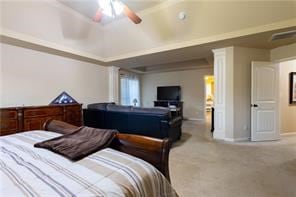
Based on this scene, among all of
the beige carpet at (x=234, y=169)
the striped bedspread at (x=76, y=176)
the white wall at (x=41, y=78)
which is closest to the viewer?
the striped bedspread at (x=76, y=176)

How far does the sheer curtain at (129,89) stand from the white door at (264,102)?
18.0ft

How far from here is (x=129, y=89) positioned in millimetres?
8836

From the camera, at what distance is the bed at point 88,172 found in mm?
850

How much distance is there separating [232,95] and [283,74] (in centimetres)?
185

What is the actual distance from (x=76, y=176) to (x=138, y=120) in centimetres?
317

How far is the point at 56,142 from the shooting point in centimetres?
148

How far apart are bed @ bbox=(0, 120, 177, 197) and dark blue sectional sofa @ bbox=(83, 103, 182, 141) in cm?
231

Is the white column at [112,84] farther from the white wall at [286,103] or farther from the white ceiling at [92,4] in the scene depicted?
the white wall at [286,103]

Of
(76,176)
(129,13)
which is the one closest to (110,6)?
(129,13)

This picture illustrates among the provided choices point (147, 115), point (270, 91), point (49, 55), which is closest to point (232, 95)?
point (270, 91)

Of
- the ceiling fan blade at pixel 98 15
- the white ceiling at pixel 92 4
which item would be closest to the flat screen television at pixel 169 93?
the white ceiling at pixel 92 4

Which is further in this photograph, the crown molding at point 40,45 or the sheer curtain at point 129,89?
the sheer curtain at point 129,89

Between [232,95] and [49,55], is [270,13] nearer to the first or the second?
[232,95]

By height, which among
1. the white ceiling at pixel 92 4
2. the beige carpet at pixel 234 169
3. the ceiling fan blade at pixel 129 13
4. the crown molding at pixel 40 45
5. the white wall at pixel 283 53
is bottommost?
the beige carpet at pixel 234 169
